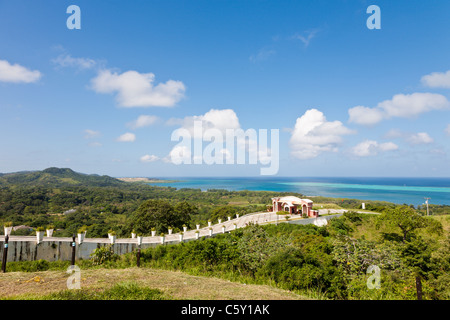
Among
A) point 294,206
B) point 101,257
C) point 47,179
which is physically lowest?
point 47,179

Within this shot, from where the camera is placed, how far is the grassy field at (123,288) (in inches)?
178

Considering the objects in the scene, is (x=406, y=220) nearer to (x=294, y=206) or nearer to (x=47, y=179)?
(x=294, y=206)

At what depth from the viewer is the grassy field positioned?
14.8ft

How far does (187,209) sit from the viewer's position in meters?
28.0

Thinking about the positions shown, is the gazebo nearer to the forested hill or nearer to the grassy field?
the grassy field

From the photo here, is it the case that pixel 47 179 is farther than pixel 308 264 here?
Yes

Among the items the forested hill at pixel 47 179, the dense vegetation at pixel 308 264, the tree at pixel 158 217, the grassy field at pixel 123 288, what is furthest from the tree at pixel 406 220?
the forested hill at pixel 47 179

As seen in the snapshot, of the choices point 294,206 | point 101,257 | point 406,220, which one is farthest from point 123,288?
point 294,206

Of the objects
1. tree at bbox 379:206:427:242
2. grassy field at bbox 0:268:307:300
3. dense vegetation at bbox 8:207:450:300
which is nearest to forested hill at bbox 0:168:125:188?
dense vegetation at bbox 8:207:450:300

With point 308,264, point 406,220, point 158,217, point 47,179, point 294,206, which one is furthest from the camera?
point 47,179

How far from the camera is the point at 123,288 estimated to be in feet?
15.8

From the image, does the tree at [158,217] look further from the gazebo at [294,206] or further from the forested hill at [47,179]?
the forested hill at [47,179]

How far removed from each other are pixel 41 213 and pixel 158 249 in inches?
2483
